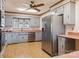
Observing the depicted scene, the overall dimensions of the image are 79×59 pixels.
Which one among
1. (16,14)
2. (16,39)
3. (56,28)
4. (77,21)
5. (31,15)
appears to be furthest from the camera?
(31,15)

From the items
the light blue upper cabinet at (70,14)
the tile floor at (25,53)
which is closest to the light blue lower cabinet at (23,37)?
the tile floor at (25,53)

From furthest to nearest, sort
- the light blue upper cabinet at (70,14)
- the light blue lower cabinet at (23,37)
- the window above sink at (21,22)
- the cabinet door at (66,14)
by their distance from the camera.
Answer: the window above sink at (21,22), the light blue lower cabinet at (23,37), the cabinet door at (66,14), the light blue upper cabinet at (70,14)

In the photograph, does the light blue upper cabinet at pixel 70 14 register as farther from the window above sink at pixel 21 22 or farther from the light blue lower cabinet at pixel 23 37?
the window above sink at pixel 21 22

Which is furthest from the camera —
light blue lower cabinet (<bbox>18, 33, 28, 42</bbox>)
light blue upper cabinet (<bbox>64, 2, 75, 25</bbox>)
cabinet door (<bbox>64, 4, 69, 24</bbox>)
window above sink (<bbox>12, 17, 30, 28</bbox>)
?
window above sink (<bbox>12, 17, 30, 28</bbox>)

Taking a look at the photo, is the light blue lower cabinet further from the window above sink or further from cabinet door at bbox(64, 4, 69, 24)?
cabinet door at bbox(64, 4, 69, 24)

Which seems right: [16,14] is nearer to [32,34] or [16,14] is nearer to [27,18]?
[27,18]

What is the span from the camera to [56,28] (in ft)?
13.3

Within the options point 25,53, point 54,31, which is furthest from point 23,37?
point 54,31

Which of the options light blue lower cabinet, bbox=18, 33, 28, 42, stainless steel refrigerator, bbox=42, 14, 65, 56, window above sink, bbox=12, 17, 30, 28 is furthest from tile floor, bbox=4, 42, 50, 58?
window above sink, bbox=12, 17, 30, 28

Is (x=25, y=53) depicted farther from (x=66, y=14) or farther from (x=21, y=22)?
(x=21, y=22)

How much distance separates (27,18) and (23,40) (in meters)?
1.84

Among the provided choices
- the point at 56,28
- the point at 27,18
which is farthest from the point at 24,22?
the point at 56,28

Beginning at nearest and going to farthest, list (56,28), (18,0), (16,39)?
(56,28), (18,0), (16,39)

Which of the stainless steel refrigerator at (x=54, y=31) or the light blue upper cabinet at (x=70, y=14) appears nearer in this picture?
the light blue upper cabinet at (x=70, y=14)
